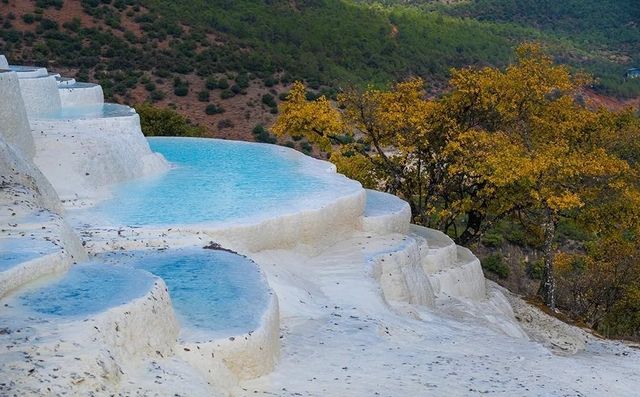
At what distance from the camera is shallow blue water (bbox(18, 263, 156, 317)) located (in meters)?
6.53

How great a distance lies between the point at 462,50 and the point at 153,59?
24.6m

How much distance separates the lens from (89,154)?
40.2ft

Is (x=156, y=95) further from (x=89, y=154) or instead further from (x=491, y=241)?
(x=89, y=154)

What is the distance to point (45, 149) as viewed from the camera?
1220 cm

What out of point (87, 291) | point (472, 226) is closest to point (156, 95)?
point (472, 226)

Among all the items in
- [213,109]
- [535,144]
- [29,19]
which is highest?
[29,19]

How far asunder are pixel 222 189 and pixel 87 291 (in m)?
5.65

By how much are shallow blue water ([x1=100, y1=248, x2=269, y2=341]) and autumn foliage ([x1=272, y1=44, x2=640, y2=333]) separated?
763 cm

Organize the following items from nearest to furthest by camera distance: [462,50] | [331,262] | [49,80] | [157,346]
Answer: [157,346] < [331,262] < [49,80] < [462,50]

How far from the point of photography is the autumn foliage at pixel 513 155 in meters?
15.9

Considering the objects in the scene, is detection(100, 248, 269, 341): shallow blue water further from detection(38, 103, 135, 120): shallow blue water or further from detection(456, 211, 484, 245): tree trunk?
detection(456, 211, 484, 245): tree trunk

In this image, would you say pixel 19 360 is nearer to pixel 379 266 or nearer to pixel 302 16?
pixel 379 266

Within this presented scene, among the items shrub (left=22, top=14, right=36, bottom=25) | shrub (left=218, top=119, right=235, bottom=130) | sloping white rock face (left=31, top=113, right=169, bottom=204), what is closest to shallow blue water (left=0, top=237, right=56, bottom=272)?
sloping white rock face (left=31, top=113, right=169, bottom=204)

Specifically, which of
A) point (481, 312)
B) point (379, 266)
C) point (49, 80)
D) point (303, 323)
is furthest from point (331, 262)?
point (49, 80)
